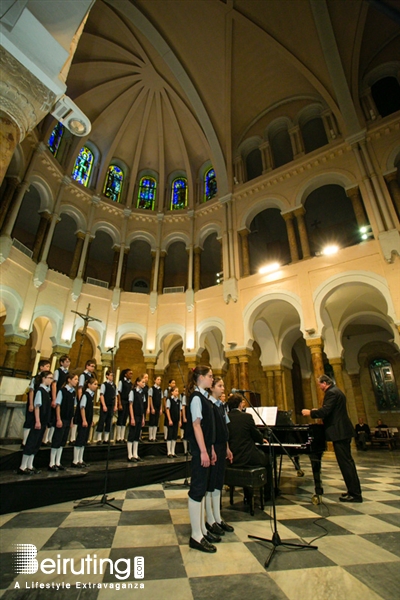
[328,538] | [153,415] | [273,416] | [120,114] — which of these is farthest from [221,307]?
[120,114]

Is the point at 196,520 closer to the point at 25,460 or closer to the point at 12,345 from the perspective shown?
the point at 25,460

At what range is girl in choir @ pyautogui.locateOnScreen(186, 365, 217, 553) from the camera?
2.70 m

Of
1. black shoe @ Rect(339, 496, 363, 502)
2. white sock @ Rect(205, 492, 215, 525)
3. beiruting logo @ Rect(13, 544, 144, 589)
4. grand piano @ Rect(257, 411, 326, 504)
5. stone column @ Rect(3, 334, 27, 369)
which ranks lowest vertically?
beiruting logo @ Rect(13, 544, 144, 589)

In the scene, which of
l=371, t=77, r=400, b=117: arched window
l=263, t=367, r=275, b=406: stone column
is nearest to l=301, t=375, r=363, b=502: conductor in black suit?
l=263, t=367, r=275, b=406: stone column

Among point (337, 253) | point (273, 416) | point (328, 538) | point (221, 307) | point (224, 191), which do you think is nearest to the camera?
point (328, 538)

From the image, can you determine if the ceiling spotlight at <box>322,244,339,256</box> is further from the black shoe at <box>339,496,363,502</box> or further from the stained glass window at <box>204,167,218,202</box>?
the black shoe at <box>339,496,363,502</box>

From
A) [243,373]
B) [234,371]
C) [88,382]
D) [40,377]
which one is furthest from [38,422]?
[234,371]

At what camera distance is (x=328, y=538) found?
2898mm

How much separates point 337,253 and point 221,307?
526 cm

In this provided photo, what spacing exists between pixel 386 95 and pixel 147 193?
12643 millimetres

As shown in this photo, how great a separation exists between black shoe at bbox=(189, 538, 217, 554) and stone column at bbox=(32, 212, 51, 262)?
12378 mm

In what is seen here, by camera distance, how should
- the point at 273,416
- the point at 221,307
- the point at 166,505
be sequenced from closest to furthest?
the point at 166,505
the point at 273,416
the point at 221,307

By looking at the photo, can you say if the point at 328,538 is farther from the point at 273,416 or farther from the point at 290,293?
the point at 290,293

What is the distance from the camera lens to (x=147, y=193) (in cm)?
1819
